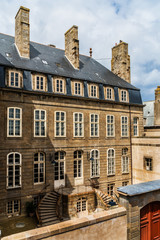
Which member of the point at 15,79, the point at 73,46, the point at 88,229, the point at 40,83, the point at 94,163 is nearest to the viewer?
the point at 88,229

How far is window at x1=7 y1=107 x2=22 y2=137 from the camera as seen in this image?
1686 centimetres

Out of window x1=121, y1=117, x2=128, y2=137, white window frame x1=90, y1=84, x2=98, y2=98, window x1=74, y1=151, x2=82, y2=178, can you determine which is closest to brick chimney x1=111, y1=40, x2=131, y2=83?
window x1=121, y1=117, x2=128, y2=137

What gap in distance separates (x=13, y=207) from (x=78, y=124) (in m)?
10.3

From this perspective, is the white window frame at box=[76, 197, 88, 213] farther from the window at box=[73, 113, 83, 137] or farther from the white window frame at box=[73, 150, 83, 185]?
the window at box=[73, 113, 83, 137]

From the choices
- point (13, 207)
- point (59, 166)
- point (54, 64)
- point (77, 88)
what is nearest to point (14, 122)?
point (59, 166)

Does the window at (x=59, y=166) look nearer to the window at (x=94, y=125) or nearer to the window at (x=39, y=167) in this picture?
the window at (x=39, y=167)

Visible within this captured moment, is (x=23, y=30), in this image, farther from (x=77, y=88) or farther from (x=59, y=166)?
(x=59, y=166)

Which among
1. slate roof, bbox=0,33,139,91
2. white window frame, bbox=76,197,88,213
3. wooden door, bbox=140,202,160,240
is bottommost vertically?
white window frame, bbox=76,197,88,213

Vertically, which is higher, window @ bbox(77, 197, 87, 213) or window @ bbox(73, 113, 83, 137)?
window @ bbox(73, 113, 83, 137)

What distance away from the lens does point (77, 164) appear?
800 inches

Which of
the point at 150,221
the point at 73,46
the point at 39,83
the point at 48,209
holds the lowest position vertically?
the point at 48,209

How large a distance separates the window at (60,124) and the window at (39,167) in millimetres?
2737

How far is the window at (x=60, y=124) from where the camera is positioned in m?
19.4

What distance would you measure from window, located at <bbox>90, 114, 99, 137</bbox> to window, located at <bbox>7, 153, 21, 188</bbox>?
28.4 ft
